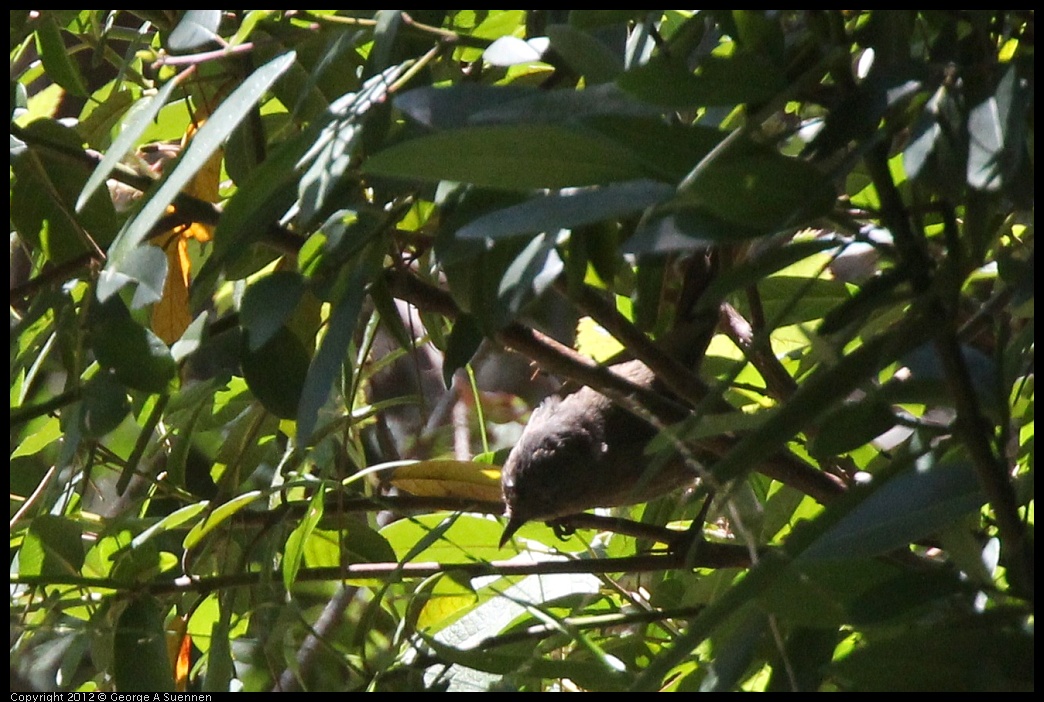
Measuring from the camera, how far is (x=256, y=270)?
1.05 m

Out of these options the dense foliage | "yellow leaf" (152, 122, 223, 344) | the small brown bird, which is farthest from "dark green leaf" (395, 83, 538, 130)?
the small brown bird

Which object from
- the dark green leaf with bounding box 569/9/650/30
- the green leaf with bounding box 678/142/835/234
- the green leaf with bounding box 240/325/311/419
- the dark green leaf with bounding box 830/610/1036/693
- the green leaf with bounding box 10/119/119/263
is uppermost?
the green leaf with bounding box 10/119/119/263

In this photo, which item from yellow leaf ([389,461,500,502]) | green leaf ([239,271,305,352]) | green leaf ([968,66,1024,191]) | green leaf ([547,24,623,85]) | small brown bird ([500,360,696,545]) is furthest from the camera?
small brown bird ([500,360,696,545])

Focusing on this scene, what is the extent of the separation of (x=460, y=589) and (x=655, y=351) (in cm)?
35

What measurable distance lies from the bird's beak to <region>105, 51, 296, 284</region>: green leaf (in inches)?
27.2

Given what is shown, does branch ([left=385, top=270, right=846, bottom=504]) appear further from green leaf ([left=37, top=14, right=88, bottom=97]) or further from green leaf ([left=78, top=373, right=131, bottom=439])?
green leaf ([left=37, top=14, right=88, bottom=97])

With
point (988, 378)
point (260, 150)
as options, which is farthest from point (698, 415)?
point (260, 150)

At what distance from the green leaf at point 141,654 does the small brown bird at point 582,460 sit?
1.68 feet

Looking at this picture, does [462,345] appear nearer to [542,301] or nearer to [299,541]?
[542,301]

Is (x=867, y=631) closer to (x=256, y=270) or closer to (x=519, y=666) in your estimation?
(x=519, y=666)

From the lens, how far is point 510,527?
130 cm

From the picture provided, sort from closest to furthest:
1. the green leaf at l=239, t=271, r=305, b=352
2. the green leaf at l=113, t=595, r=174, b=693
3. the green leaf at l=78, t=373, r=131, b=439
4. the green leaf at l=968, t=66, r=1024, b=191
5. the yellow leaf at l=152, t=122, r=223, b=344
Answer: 1. the green leaf at l=968, t=66, r=1024, b=191
2. the green leaf at l=239, t=271, r=305, b=352
3. the green leaf at l=78, t=373, r=131, b=439
4. the green leaf at l=113, t=595, r=174, b=693
5. the yellow leaf at l=152, t=122, r=223, b=344

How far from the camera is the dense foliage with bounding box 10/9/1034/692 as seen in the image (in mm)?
486

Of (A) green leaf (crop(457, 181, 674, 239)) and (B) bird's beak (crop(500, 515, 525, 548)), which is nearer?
(A) green leaf (crop(457, 181, 674, 239))
